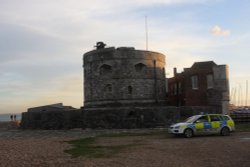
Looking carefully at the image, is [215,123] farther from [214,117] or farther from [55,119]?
[55,119]

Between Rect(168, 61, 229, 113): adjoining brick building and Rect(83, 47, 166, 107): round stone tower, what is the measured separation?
158 inches

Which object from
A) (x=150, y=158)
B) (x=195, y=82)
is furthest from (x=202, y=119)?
(x=195, y=82)

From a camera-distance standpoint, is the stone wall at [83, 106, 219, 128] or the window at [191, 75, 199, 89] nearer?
the stone wall at [83, 106, 219, 128]

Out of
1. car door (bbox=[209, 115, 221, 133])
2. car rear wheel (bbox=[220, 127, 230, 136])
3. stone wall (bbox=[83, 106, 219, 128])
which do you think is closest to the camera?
Answer: car door (bbox=[209, 115, 221, 133])

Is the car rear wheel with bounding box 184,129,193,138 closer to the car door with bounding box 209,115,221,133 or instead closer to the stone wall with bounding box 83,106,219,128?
the car door with bounding box 209,115,221,133

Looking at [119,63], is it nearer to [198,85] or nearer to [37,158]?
[198,85]

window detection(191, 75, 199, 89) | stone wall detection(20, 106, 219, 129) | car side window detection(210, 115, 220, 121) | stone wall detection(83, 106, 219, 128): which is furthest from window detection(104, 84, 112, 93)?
car side window detection(210, 115, 220, 121)

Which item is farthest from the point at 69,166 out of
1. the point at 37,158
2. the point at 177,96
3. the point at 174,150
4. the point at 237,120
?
the point at 177,96

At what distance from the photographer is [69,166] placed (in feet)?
46.4

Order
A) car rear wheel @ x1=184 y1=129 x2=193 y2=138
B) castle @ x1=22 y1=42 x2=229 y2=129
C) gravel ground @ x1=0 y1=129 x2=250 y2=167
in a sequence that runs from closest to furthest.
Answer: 1. gravel ground @ x1=0 y1=129 x2=250 y2=167
2. car rear wheel @ x1=184 y1=129 x2=193 y2=138
3. castle @ x1=22 y1=42 x2=229 y2=129

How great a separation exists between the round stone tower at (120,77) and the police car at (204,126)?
64.7 feet

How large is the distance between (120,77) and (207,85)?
9.97 m

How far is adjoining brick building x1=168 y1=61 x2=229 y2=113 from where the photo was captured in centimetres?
4531

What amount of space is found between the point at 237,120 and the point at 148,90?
11194 mm
